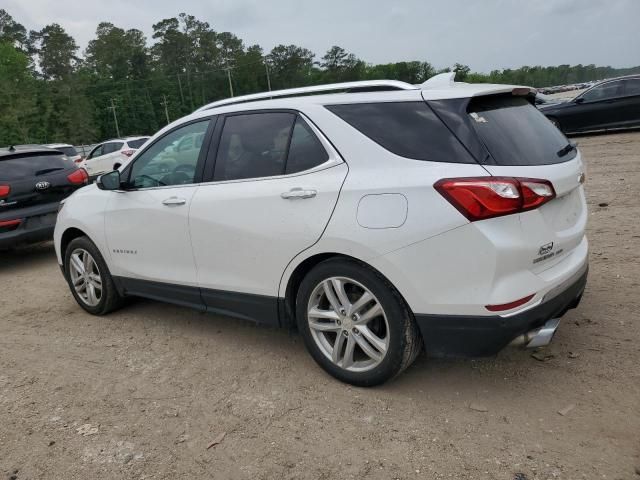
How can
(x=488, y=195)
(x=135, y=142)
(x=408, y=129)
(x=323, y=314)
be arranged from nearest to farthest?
1. (x=488, y=195)
2. (x=408, y=129)
3. (x=323, y=314)
4. (x=135, y=142)

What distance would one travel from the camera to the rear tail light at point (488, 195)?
2656 millimetres

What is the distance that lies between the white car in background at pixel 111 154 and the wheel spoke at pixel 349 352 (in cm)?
1763

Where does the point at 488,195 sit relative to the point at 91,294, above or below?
above

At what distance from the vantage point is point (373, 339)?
10.1ft

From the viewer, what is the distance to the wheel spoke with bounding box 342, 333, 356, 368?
318 cm

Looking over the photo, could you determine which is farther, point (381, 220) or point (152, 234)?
point (152, 234)

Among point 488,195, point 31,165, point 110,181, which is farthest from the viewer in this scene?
point 31,165

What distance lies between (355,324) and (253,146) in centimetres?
136

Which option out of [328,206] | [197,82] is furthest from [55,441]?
[197,82]

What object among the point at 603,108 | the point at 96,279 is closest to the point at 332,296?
the point at 96,279

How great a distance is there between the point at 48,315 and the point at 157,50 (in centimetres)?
12563

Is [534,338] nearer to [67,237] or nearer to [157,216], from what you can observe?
[157,216]

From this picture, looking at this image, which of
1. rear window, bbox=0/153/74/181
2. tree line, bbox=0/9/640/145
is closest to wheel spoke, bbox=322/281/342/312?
rear window, bbox=0/153/74/181

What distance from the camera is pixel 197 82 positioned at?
12056 centimetres
